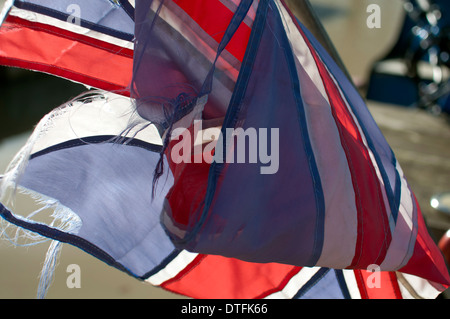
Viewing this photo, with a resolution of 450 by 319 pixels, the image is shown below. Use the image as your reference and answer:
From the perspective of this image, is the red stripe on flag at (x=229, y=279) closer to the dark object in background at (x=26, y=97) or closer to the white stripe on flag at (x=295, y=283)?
the white stripe on flag at (x=295, y=283)

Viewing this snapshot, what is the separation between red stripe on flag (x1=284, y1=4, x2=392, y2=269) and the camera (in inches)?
25.5

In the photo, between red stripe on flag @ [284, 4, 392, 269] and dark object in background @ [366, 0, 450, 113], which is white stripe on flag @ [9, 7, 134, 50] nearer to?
A: red stripe on flag @ [284, 4, 392, 269]

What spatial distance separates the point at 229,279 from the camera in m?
0.81

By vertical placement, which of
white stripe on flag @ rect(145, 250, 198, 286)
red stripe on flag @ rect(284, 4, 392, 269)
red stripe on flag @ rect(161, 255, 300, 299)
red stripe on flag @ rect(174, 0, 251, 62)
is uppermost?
red stripe on flag @ rect(174, 0, 251, 62)

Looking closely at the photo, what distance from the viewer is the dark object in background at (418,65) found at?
2.80 metres

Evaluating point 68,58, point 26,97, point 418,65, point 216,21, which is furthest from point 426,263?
point 26,97

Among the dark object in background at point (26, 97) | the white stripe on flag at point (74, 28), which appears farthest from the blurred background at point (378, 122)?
the white stripe on flag at point (74, 28)

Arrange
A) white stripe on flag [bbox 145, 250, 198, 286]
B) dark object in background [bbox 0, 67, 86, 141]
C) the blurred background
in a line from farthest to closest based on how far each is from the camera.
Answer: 1. dark object in background [bbox 0, 67, 86, 141]
2. the blurred background
3. white stripe on flag [bbox 145, 250, 198, 286]

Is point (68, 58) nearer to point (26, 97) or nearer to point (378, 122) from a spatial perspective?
point (378, 122)

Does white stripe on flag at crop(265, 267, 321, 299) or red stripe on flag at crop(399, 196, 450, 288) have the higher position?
red stripe on flag at crop(399, 196, 450, 288)

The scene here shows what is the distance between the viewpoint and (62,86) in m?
3.95

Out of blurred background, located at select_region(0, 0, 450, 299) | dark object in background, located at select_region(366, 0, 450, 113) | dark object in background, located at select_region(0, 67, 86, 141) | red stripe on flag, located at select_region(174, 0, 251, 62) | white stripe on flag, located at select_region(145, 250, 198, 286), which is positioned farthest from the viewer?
dark object in background, located at select_region(0, 67, 86, 141)

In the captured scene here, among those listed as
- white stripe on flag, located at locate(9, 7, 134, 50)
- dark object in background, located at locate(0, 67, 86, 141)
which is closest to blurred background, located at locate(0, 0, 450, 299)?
dark object in background, located at locate(0, 67, 86, 141)

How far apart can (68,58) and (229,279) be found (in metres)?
0.41
